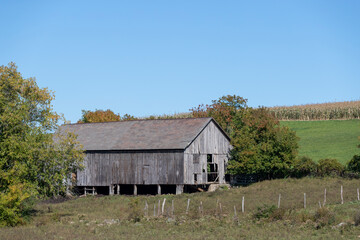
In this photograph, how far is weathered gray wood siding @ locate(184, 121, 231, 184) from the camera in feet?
164

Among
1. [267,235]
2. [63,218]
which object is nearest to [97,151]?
[63,218]

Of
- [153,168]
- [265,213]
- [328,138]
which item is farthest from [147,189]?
[328,138]

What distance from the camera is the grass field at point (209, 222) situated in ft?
79.8

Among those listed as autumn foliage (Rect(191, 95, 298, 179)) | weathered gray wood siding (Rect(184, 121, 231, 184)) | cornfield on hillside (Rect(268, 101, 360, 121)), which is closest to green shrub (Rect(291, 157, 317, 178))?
autumn foliage (Rect(191, 95, 298, 179))

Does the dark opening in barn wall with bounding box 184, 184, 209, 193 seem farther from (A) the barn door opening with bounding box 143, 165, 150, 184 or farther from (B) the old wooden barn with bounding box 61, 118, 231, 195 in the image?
(A) the barn door opening with bounding box 143, 165, 150, 184

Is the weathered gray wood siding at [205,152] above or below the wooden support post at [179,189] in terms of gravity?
above

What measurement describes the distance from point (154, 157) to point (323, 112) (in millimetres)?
53393

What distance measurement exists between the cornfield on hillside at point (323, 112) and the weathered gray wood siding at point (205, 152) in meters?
41.9

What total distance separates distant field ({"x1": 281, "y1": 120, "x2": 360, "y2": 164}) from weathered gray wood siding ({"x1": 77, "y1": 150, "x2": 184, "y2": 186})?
2321 cm

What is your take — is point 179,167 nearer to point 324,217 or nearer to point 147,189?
point 147,189

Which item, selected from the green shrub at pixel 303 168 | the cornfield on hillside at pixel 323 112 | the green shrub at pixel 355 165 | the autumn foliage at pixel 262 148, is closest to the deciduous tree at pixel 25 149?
the autumn foliage at pixel 262 148

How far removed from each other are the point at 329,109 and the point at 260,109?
3815cm

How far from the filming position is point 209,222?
93.5 ft

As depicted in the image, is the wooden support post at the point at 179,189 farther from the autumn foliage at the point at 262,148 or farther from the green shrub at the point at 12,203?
the green shrub at the point at 12,203
